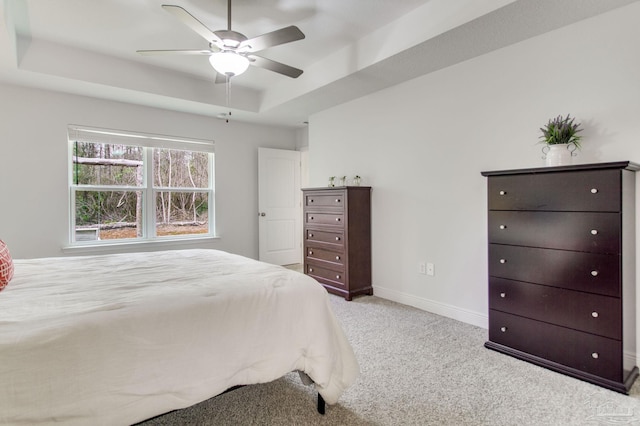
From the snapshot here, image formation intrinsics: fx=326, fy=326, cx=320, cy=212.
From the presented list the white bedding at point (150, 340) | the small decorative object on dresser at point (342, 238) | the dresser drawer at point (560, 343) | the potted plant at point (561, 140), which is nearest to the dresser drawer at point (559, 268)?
the dresser drawer at point (560, 343)

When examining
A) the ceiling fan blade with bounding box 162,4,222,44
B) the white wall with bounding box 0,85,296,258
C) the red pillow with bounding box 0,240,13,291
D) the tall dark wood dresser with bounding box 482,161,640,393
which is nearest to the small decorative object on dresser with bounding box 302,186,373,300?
the tall dark wood dresser with bounding box 482,161,640,393

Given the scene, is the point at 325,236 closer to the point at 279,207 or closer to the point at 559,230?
the point at 279,207

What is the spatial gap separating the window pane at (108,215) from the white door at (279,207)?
68.8 inches

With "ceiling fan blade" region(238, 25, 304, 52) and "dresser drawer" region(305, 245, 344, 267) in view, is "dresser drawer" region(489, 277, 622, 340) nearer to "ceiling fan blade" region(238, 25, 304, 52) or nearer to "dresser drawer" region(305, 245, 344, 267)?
"dresser drawer" region(305, 245, 344, 267)

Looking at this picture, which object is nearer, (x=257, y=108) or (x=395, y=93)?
(x=395, y=93)

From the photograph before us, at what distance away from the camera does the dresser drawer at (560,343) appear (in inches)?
74.9

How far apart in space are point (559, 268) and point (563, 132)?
0.92m

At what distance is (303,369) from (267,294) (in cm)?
42

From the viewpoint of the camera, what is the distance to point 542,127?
2516mm

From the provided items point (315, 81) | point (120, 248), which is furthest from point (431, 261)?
point (120, 248)

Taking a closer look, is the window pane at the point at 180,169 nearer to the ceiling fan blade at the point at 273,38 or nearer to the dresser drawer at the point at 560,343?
the ceiling fan blade at the point at 273,38

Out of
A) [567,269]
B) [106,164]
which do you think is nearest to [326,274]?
[567,269]

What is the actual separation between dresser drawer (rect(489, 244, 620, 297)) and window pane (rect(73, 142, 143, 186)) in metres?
4.28

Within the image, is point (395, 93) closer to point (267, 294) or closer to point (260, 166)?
point (260, 166)
